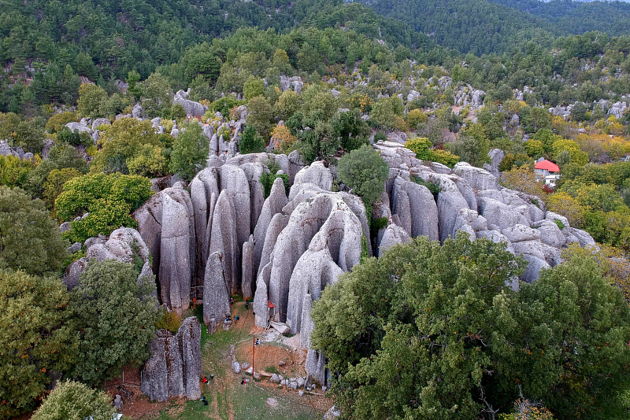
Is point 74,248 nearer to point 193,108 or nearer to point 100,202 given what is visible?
point 100,202

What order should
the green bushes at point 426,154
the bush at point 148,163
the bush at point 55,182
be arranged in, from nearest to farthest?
the bush at point 148,163 < the bush at point 55,182 < the green bushes at point 426,154

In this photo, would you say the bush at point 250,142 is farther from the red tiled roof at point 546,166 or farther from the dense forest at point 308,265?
the red tiled roof at point 546,166

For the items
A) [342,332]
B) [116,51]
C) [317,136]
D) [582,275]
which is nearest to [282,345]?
[342,332]

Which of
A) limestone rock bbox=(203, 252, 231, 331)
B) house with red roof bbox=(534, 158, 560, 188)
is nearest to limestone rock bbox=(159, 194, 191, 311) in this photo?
limestone rock bbox=(203, 252, 231, 331)

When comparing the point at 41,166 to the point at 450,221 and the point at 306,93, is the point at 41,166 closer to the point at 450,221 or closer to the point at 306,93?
the point at 306,93

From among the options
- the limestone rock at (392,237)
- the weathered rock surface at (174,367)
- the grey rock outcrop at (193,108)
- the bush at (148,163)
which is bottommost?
the weathered rock surface at (174,367)

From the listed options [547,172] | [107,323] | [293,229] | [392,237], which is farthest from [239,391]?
[547,172]

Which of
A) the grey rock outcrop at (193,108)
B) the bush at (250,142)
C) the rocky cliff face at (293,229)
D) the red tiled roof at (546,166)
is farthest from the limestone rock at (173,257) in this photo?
the red tiled roof at (546,166)
